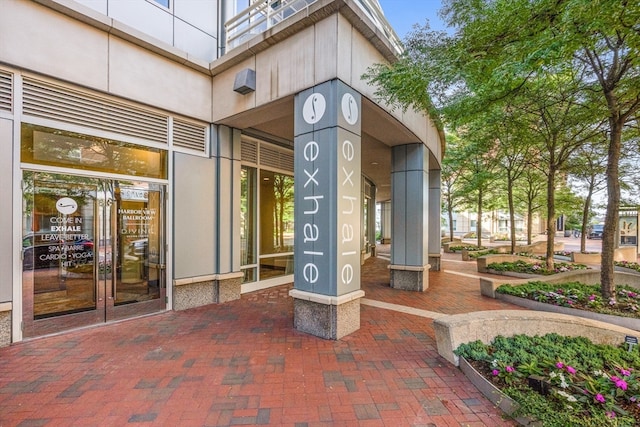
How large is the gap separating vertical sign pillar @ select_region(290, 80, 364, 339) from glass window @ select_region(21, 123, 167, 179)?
309 cm

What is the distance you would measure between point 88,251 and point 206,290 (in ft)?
7.69

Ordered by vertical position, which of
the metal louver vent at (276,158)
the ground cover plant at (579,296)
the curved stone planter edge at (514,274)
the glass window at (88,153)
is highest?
the metal louver vent at (276,158)

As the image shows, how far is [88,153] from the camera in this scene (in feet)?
17.1

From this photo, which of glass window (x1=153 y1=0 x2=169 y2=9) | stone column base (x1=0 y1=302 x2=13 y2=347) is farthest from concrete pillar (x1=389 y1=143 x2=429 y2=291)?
stone column base (x1=0 y1=302 x2=13 y2=347)

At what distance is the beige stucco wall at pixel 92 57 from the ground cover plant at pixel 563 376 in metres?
6.86

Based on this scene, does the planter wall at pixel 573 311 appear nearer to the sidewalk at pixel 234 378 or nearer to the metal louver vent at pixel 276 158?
the sidewalk at pixel 234 378

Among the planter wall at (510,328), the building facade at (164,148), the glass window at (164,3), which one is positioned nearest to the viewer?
the planter wall at (510,328)

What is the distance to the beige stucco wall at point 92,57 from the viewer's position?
14.5ft

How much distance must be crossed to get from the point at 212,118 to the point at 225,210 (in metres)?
2.11

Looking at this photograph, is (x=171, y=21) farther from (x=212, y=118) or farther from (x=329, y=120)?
(x=329, y=120)

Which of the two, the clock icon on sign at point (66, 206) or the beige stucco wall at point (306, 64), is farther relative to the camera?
the clock icon on sign at point (66, 206)

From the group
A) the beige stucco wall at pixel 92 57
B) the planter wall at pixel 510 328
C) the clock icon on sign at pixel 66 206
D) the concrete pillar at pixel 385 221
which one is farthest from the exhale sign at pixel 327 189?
the concrete pillar at pixel 385 221

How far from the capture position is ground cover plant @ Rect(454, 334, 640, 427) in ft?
8.54

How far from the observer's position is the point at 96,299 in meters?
5.32
